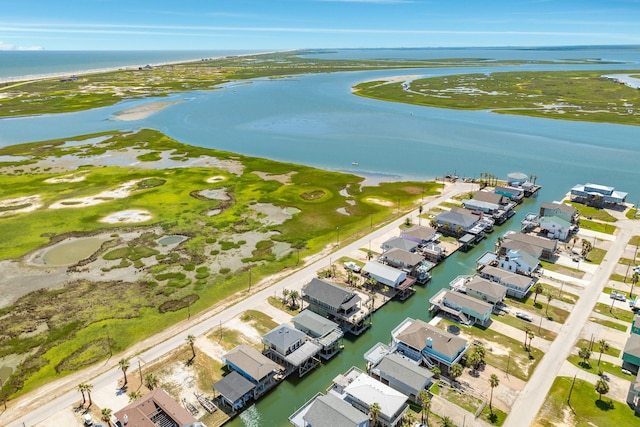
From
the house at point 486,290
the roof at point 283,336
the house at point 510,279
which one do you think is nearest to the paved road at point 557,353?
the house at point 510,279

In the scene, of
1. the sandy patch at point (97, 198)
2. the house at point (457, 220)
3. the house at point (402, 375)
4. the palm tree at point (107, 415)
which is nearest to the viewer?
the palm tree at point (107, 415)

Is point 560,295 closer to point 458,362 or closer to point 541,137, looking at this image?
point 458,362

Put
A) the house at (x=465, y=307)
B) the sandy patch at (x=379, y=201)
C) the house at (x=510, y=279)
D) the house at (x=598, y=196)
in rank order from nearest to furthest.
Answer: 1. the house at (x=465, y=307)
2. the house at (x=510, y=279)
3. the house at (x=598, y=196)
4. the sandy patch at (x=379, y=201)

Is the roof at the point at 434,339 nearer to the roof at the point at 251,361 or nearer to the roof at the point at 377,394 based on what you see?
the roof at the point at 377,394

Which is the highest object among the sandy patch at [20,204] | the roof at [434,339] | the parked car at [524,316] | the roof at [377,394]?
the sandy patch at [20,204]

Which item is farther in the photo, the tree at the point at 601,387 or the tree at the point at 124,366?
the tree at the point at 124,366

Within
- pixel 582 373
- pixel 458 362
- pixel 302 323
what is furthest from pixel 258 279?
pixel 582 373

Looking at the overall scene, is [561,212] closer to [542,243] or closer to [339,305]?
[542,243]
